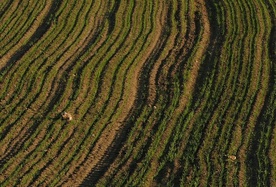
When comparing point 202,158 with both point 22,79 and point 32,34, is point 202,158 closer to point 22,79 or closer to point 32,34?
point 22,79

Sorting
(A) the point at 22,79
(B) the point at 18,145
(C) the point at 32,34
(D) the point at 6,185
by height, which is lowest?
(D) the point at 6,185

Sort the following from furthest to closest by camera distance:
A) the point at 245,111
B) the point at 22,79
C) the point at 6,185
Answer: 1. the point at 22,79
2. the point at 245,111
3. the point at 6,185

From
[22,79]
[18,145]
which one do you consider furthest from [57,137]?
[22,79]

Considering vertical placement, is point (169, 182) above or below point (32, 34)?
below

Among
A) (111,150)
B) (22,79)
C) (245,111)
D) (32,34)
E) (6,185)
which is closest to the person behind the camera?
(6,185)

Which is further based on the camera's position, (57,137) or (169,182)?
(57,137)

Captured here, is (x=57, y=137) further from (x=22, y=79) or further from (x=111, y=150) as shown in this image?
(x=22, y=79)
